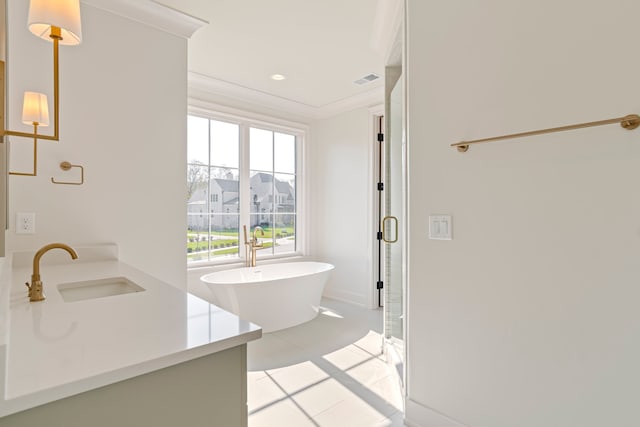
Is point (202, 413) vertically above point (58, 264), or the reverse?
point (58, 264)

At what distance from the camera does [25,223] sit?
1.92 meters

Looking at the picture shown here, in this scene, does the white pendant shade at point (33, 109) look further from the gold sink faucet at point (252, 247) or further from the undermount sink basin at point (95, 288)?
the gold sink faucet at point (252, 247)

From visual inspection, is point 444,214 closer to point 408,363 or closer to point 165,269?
point 408,363

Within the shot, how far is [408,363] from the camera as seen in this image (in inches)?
71.7

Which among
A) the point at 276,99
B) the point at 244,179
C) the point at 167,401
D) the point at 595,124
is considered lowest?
the point at 167,401

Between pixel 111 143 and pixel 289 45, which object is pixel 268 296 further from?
pixel 289 45

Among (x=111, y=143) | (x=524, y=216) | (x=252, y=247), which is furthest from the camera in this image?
(x=252, y=247)

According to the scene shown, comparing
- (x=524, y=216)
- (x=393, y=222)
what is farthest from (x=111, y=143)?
(x=524, y=216)

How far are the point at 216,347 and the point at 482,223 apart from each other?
1268 mm

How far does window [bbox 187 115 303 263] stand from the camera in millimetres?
3619

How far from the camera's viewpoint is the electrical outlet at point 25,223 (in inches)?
74.8

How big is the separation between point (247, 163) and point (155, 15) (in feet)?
6.14

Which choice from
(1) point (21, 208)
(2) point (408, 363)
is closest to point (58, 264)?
(1) point (21, 208)

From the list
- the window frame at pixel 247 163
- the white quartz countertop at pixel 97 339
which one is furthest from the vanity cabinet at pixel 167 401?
the window frame at pixel 247 163
